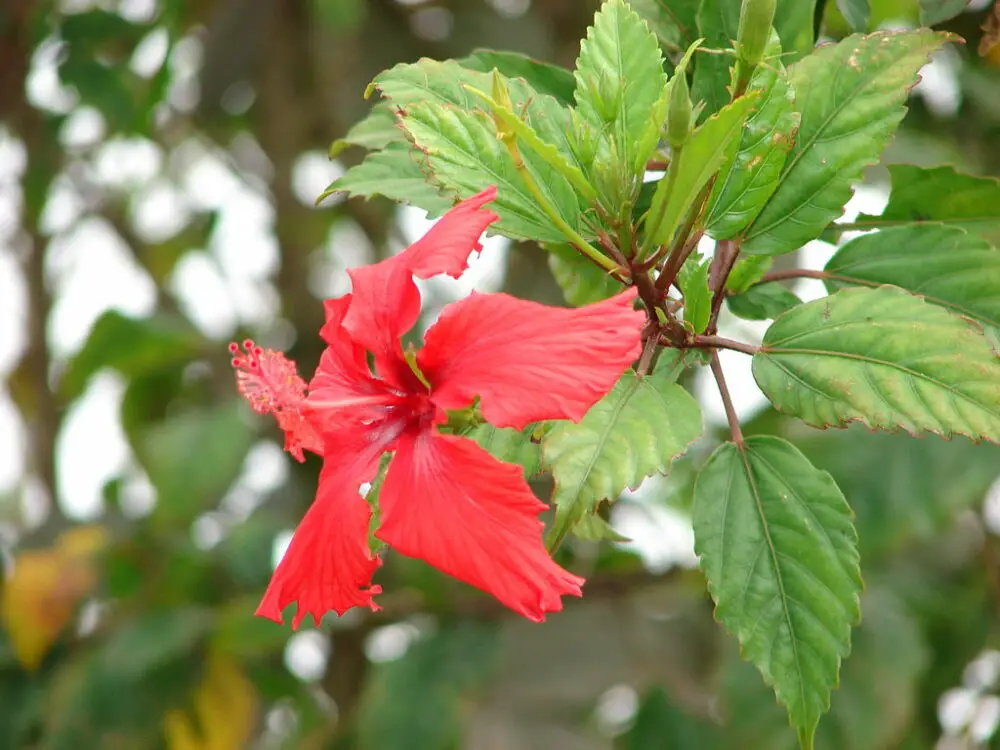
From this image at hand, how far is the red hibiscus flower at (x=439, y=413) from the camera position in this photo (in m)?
0.53

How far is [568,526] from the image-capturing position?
540 millimetres

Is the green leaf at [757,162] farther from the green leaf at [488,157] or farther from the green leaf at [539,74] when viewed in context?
the green leaf at [539,74]

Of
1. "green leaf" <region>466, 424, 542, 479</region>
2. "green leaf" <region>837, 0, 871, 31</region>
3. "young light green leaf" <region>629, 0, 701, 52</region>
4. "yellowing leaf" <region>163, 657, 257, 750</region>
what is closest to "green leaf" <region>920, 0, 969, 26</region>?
"green leaf" <region>837, 0, 871, 31</region>

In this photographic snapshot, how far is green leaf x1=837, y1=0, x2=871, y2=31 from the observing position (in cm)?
75

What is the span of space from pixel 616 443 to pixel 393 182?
0.25 meters

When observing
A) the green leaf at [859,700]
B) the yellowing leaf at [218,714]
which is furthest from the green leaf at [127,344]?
the green leaf at [859,700]

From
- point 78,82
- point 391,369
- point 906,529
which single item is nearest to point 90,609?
point 78,82

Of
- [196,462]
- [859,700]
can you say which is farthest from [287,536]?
[859,700]

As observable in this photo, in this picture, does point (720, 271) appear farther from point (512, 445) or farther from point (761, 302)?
point (512, 445)

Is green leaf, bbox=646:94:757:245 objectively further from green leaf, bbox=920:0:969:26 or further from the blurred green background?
the blurred green background

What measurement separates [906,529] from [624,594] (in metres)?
0.43

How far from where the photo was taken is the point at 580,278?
0.73 meters

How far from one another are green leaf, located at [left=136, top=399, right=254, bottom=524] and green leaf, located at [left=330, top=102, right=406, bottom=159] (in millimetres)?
1051

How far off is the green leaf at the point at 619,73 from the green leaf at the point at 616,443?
0.14 meters
